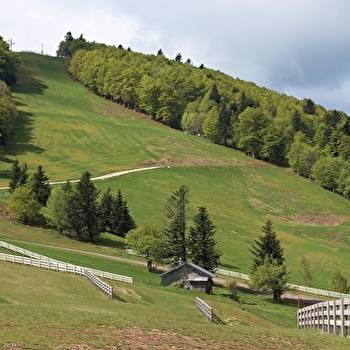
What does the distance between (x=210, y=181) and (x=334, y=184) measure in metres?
34.1

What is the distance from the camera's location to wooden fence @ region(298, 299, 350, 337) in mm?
16812

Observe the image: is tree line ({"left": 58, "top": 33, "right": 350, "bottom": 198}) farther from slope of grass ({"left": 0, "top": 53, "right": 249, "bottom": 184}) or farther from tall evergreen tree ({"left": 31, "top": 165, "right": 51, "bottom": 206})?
tall evergreen tree ({"left": 31, "top": 165, "right": 51, "bottom": 206})

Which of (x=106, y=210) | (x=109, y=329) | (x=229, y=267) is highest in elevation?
(x=106, y=210)

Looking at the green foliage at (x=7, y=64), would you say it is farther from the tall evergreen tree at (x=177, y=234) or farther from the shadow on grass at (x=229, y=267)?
the shadow on grass at (x=229, y=267)

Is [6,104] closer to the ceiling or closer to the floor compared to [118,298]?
closer to the ceiling

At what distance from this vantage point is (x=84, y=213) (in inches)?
2857

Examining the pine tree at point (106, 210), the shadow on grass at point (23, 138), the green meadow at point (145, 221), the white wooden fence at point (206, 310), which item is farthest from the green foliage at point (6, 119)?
the white wooden fence at point (206, 310)

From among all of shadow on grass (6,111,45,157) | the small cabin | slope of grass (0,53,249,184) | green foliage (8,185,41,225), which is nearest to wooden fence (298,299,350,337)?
the small cabin

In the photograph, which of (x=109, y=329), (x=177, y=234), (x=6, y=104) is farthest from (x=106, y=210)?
(x=109, y=329)

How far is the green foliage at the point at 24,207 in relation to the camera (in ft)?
228

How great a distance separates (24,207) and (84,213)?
8.53 metres

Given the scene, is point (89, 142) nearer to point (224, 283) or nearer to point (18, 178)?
point (18, 178)

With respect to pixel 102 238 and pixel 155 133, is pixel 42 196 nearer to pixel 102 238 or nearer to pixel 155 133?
pixel 102 238

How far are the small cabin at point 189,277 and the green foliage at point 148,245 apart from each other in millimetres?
6443
